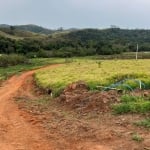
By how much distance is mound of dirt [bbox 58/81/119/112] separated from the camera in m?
16.9

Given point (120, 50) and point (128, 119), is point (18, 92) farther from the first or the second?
point (120, 50)

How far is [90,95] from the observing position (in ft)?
60.7

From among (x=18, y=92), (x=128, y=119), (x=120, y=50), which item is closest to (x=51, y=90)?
(x=18, y=92)

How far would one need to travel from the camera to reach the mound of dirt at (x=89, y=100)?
16.9 metres

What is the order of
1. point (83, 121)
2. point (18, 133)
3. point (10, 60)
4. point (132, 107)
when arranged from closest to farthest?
point (18, 133) → point (83, 121) → point (132, 107) → point (10, 60)

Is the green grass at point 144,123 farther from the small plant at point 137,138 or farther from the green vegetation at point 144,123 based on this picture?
the small plant at point 137,138

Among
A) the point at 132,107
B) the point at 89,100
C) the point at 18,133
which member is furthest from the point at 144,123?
the point at 89,100

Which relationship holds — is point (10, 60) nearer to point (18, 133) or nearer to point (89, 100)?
point (89, 100)

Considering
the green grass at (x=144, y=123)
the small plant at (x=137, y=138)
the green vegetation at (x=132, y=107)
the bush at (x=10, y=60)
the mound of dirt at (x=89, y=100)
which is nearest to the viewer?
the small plant at (x=137, y=138)

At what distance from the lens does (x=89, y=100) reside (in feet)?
58.2

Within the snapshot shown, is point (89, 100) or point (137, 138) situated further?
point (89, 100)

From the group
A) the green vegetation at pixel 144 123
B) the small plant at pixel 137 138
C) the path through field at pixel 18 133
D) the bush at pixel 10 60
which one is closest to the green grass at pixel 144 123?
the green vegetation at pixel 144 123

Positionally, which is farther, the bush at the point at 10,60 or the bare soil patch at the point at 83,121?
A: the bush at the point at 10,60

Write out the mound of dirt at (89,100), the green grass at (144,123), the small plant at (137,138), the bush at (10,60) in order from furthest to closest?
the bush at (10,60)
the mound of dirt at (89,100)
the green grass at (144,123)
the small plant at (137,138)
